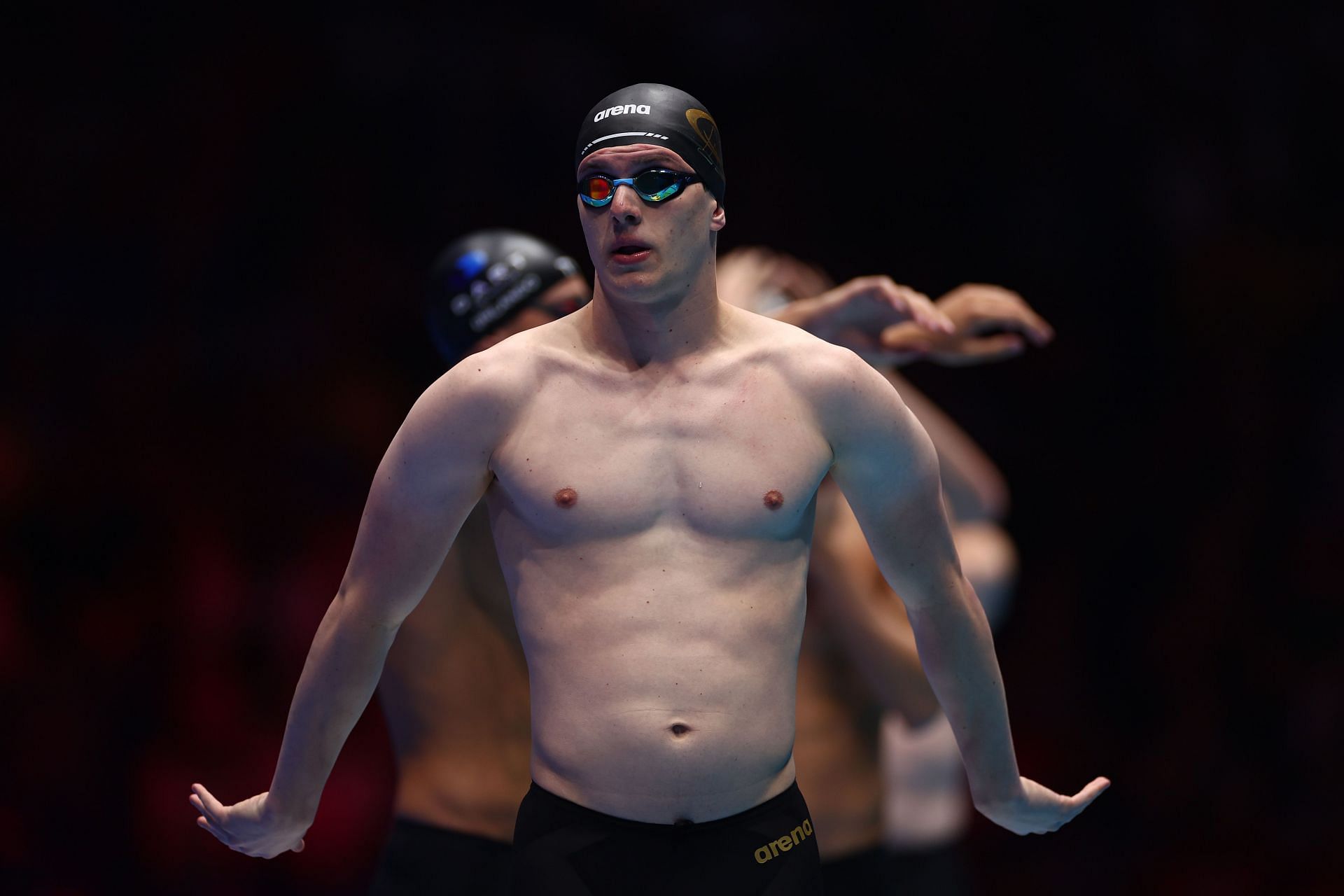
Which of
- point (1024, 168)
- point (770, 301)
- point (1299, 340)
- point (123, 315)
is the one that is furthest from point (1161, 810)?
point (123, 315)

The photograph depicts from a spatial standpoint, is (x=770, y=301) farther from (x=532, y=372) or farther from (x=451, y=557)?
(x=532, y=372)

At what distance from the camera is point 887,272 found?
5.48m

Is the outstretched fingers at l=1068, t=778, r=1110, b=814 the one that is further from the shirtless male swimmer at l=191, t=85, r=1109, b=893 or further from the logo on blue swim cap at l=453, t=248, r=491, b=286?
the logo on blue swim cap at l=453, t=248, r=491, b=286

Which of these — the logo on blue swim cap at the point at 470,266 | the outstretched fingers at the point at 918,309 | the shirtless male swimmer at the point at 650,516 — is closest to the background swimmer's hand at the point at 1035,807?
the shirtless male swimmer at the point at 650,516

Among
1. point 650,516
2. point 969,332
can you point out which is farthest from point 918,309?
point 650,516

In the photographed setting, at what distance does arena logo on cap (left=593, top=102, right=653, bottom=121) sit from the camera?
2.15m

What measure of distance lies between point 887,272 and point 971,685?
3.33m

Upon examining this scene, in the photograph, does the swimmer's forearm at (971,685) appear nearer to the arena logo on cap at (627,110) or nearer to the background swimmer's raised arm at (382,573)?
the background swimmer's raised arm at (382,573)

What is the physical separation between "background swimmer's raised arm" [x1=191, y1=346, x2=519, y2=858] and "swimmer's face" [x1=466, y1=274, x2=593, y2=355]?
1005mm

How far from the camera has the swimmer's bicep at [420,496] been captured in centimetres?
213

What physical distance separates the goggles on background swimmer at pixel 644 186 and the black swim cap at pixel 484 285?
1.08 meters

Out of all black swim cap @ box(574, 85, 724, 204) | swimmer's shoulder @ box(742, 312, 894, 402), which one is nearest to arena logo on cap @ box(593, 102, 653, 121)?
black swim cap @ box(574, 85, 724, 204)

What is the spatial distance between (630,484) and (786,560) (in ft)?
0.87

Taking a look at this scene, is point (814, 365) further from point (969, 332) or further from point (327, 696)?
point (969, 332)
